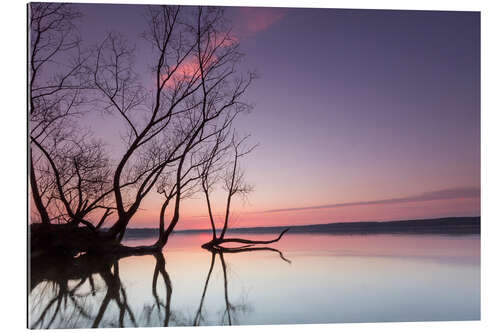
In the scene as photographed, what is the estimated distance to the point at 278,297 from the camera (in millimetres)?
4809

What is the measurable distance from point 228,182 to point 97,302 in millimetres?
1525

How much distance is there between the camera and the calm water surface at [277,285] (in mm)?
4530

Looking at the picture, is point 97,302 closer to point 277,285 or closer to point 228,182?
point 277,285

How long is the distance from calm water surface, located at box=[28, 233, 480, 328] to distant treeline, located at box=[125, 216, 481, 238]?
0.24ft

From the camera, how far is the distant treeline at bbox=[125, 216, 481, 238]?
204 inches

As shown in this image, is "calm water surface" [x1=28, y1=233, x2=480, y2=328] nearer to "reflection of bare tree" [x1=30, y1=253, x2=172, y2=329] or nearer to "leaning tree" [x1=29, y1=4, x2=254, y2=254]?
"reflection of bare tree" [x1=30, y1=253, x2=172, y2=329]

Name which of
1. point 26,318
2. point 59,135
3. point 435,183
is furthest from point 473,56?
point 26,318

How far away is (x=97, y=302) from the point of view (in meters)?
4.55

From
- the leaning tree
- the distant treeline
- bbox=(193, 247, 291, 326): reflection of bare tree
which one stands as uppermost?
the leaning tree

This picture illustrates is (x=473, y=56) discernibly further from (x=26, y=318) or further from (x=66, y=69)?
(x=26, y=318)

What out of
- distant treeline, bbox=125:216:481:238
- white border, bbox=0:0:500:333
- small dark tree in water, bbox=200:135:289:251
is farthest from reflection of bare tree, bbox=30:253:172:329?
small dark tree in water, bbox=200:135:289:251
